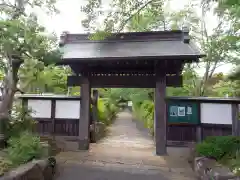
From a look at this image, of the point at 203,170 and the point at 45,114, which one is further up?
the point at 45,114

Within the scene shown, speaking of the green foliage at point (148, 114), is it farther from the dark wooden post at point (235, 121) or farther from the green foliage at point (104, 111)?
the dark wooden post at point (235, 121)

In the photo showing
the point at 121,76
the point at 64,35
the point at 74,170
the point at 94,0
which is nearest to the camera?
the point at 74,170

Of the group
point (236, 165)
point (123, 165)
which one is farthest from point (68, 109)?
point (236, 165)

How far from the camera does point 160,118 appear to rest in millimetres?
7316

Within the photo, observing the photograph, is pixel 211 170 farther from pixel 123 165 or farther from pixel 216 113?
pixel 216 113

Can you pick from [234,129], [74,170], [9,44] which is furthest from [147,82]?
[9,44]

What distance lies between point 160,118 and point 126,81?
1946mm

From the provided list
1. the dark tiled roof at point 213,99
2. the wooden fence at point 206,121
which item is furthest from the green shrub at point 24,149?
the dark tiled roof at point 213,99

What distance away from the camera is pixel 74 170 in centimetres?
560

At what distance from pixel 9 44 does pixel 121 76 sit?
4.09 meters

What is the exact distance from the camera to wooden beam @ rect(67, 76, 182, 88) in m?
7.60

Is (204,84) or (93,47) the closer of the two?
(93,47)

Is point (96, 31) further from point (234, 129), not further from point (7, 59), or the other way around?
point (234, 129)

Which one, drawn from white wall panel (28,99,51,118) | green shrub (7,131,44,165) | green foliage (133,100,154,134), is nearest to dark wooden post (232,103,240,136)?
green foliage (133,100,154,134)
